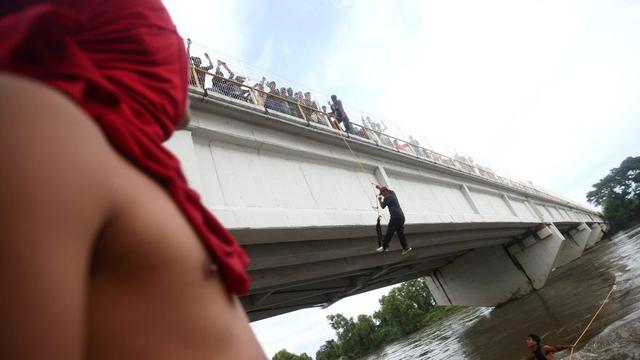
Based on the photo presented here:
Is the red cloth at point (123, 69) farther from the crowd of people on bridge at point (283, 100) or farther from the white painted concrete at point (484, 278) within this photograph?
the white painted concrete at point (484, 278)

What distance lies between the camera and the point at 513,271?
21.6m

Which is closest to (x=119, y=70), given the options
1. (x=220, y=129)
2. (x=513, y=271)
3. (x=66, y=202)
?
(x=66, y=202)

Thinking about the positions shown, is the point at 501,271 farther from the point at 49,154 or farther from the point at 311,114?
the point at 49,154

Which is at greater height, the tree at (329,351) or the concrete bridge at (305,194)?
the concrete bridge at (305,194)

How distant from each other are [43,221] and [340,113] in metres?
10.5

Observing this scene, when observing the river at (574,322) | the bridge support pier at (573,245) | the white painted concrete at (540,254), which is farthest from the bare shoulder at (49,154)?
the bridge support pier at (573,245)

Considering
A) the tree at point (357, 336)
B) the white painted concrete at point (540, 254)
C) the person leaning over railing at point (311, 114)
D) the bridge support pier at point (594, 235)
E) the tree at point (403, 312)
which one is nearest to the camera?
the person leaning over railing at point (311, 114)

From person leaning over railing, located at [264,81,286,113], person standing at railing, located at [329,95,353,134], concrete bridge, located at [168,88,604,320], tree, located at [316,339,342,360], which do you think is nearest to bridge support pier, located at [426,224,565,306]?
concrete bridge, located at [168,88,604,320]

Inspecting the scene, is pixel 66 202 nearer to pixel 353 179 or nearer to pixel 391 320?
pixel 353 179

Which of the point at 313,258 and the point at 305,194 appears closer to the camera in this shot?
the point at 305,194

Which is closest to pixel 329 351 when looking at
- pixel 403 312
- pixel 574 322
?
pixel 403 312

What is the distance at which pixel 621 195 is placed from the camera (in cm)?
5534

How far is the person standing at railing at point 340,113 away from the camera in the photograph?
10.4 metres

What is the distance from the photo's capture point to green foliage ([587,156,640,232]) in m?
49.6
